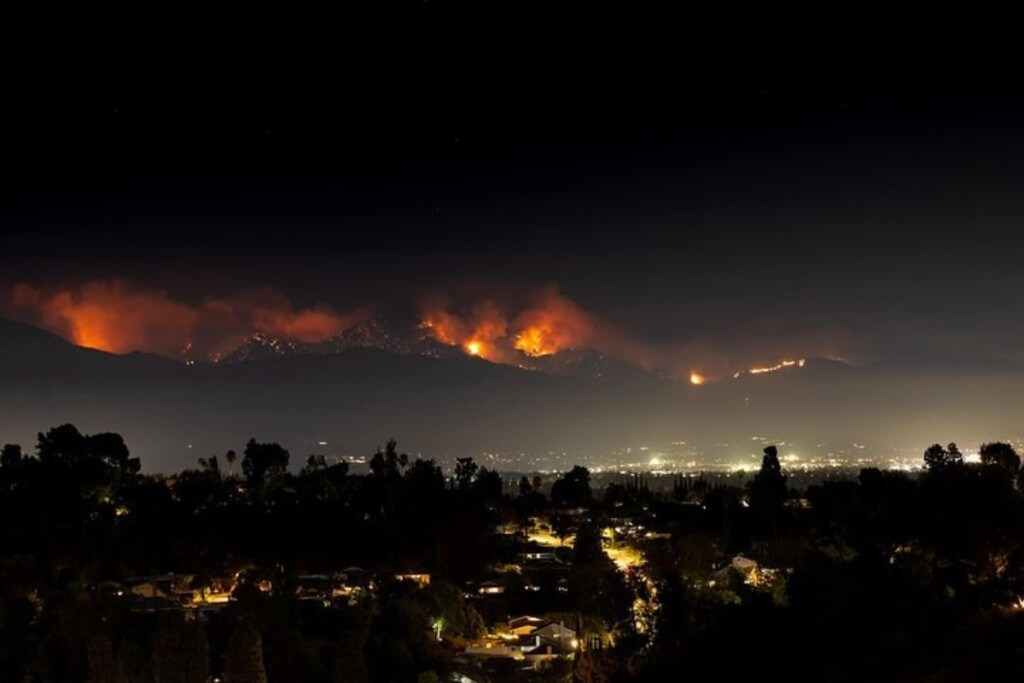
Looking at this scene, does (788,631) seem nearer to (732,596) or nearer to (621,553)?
(732,596)

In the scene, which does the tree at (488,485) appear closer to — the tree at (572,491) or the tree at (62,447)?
the tree at (572,491)

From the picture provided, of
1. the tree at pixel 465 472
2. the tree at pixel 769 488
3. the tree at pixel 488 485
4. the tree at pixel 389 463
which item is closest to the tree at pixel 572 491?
the tree at pixel 488 485

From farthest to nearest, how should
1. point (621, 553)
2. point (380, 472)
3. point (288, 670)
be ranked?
point (380, 472) → point (621, 553) → point (288, 670)

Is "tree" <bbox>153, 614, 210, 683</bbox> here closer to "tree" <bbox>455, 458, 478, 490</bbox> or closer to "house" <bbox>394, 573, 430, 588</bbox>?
"house" <bbox>394, 573, 430, 588</bbox>

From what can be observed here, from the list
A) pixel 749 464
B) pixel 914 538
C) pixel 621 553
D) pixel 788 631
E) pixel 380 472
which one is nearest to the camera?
pixel 788 631

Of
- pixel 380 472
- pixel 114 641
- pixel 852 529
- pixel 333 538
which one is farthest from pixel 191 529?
pixel 852 529

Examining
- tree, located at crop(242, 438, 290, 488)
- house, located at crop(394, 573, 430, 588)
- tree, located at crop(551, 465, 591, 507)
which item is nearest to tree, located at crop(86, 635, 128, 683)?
house, located at crop(394, 573, 430, 588)

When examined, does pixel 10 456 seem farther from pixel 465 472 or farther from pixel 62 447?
pixel 465 472

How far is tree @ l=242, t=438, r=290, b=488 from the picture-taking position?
1847 inches

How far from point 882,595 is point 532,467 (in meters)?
159

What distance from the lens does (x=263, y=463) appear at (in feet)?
155

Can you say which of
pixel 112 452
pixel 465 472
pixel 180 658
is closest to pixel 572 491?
pixel 465 472

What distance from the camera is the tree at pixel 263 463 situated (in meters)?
46.9

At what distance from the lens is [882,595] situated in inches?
592
